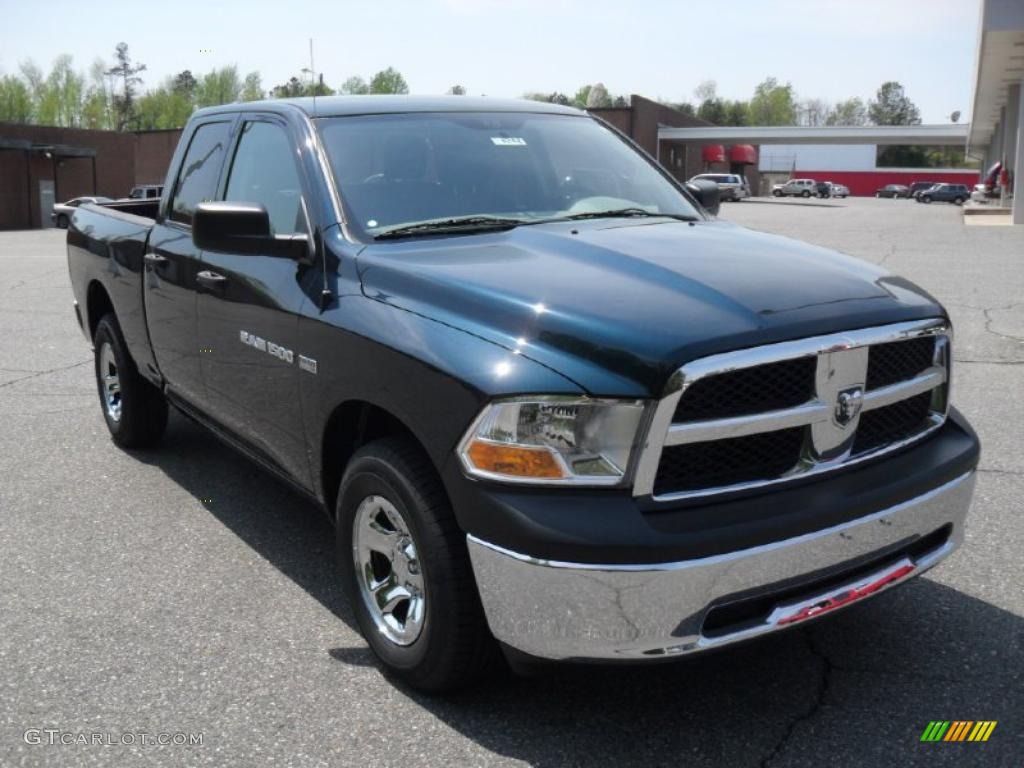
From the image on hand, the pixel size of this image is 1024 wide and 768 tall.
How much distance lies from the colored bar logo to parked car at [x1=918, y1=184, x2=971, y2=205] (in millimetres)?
70235

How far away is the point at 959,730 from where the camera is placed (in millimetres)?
3037

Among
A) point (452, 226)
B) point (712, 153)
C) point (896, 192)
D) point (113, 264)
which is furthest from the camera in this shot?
point (896, 192)

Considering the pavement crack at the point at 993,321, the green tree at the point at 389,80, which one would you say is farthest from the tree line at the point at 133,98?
the pavement crack at the point at 993,321

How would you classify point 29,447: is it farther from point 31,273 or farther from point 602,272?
point 31,273

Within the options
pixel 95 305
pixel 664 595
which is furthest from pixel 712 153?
pixel 664 595

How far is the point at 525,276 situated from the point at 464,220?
80cm

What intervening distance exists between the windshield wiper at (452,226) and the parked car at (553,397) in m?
0.01

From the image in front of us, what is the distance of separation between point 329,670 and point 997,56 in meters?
32.5

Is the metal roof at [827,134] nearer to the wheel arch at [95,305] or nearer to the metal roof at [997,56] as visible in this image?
the metal roof at [997,56]

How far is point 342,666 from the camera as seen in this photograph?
3490 millimetres

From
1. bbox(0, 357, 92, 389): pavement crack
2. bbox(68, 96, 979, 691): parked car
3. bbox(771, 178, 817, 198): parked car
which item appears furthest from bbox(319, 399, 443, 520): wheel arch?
bbox(771, 178, 817, 198): parked car

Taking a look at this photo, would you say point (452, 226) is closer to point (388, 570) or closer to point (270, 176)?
point (270, 176)

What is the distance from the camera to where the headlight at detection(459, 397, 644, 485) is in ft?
8.79

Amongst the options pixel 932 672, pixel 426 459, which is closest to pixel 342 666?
pixel 426 459
